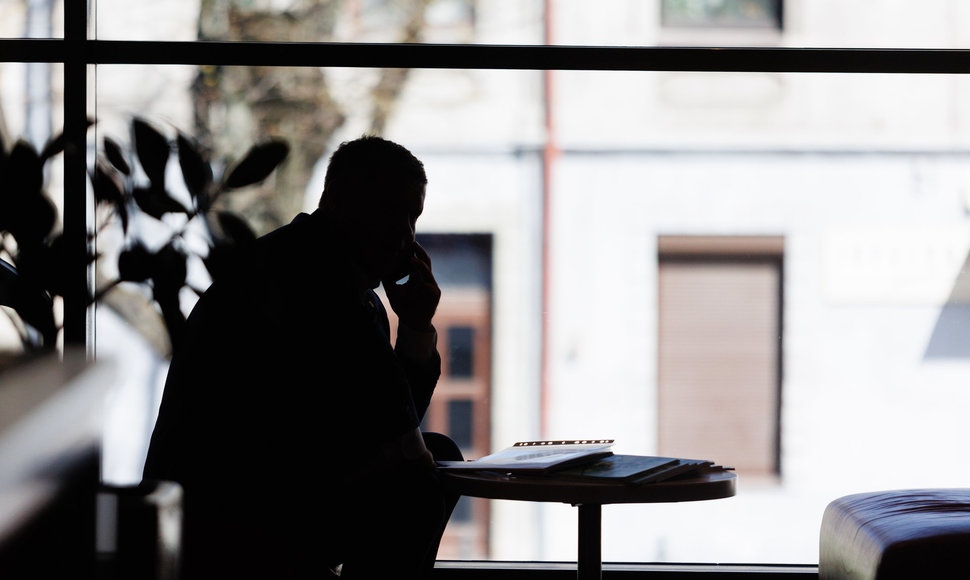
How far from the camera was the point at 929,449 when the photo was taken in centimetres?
416

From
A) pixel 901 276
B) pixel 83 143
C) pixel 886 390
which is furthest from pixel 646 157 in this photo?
pixel 83 143

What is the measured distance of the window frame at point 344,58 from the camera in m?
2.58

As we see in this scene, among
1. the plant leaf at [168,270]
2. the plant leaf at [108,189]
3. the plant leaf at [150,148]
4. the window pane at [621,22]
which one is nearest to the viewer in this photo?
the plant leaf at [150,148]

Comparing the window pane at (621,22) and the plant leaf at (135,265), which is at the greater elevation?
the window pane at (621,22)

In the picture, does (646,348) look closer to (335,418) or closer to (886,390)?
(886,390)

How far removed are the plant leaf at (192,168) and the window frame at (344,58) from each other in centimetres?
69

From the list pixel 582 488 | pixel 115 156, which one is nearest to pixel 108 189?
pixel 115 156

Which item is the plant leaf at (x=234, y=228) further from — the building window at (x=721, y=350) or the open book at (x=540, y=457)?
the building window at (x=721, y=350)

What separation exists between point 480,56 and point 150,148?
104 cm

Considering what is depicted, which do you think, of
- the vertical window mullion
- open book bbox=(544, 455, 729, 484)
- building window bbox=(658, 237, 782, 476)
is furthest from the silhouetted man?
building window bbox=(658, 237, 782, 476)

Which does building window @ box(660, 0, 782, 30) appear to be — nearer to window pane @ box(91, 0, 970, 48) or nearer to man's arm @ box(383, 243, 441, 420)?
window pane @ box(91, 0, 970, 48)

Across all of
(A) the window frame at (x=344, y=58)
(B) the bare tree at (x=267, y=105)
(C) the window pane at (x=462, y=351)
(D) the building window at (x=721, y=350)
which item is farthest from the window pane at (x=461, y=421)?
(A) the window frame at (x=344, y=58)

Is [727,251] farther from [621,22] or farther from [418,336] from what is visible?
[418,336]

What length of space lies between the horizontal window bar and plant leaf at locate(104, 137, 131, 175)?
0.61m
